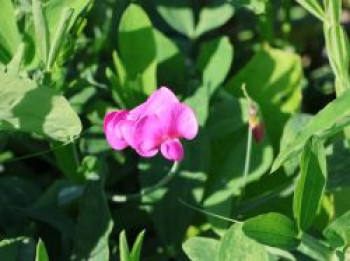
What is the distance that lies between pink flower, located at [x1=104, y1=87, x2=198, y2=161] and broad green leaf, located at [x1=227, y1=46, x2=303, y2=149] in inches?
14.0

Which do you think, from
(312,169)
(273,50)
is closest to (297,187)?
(312,169)

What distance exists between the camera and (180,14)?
4.55ft

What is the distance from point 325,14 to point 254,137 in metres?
0.21

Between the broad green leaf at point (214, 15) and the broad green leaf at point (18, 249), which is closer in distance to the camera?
the broad green leaf at point (18, 249)

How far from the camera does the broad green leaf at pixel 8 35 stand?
103cm

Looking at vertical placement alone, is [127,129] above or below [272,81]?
above

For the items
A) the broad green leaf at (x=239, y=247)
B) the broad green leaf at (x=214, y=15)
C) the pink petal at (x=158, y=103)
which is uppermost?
the pink petal at (x=158, y=103)

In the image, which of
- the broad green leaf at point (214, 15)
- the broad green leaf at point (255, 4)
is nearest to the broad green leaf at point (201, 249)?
the broad green leaf at point (255, 4)

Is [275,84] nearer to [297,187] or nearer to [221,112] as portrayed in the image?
[221,112]

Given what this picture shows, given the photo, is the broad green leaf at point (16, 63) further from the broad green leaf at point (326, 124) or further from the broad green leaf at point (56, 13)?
the broad green leaf at point (326, 124)

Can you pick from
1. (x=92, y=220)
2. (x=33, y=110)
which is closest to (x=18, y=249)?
(x=92, y=220)

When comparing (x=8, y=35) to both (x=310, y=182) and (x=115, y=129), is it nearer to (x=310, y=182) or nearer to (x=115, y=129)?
(x=115, y=129)

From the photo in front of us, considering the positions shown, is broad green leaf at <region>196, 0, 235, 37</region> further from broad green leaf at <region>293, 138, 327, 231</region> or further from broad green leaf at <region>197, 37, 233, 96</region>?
broad green leaf at <region>293, 138, 327, 231</region>

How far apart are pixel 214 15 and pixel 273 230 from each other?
21.9 inches
